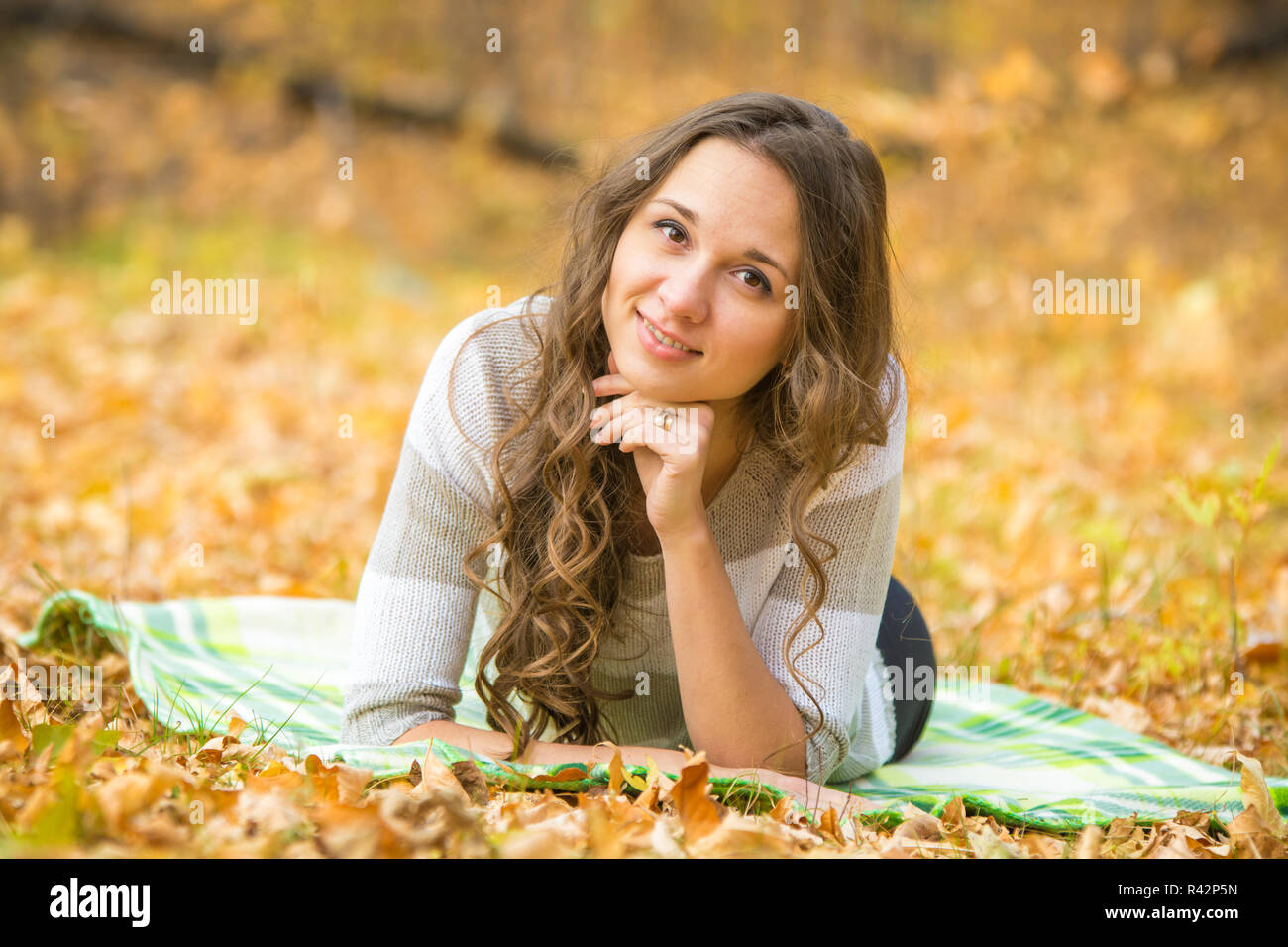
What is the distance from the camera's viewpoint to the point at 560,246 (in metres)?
2.19

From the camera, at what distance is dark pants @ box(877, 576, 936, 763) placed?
246 centimetres

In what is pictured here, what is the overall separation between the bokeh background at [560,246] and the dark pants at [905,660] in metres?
0.52

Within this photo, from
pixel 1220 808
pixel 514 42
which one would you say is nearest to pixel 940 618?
pixel 1220 808

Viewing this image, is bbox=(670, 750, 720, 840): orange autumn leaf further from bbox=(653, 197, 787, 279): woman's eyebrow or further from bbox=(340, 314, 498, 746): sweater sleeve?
bbox=(653, 197, 787, 279): woman's eyebrow

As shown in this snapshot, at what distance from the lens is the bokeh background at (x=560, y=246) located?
132 inches

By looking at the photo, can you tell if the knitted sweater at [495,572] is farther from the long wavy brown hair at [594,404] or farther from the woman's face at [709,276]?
the woman's face at [709,276]

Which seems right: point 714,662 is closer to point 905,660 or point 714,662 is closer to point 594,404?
point 594,404

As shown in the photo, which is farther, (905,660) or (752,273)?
(905,660)

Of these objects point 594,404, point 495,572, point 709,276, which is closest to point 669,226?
point 709,276

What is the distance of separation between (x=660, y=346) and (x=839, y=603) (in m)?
0.62

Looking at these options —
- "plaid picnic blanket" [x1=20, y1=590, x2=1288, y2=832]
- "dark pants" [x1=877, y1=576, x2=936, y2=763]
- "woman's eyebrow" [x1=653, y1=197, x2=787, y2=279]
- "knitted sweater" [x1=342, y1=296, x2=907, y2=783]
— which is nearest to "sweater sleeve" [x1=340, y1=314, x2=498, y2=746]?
"knitted sweater" [x1=342, y1=296, x2=907, y2=783]
